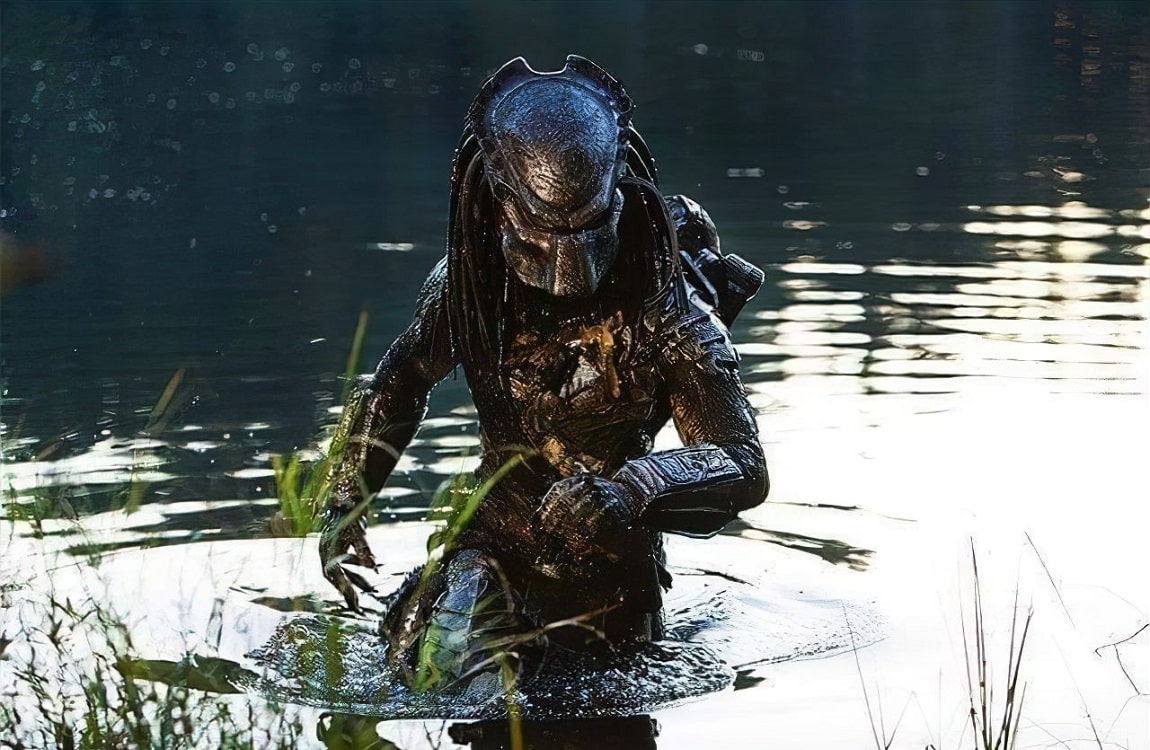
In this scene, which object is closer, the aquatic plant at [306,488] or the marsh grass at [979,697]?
the aquatic plant at [306,488]

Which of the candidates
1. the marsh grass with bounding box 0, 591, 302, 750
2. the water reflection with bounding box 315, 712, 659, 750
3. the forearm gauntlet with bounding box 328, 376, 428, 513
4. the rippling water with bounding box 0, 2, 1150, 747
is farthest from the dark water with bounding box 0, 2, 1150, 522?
the water reflection with bounding box 315, 712, 659, 750

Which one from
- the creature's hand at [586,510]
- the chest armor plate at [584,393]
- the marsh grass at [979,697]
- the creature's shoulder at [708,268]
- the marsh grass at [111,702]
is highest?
the creature's shoulder at [708,268]

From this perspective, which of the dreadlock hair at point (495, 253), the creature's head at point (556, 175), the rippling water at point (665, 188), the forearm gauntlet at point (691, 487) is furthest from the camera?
the rippling water at point (665, 188)

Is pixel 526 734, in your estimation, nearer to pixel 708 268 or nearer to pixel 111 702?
pixel 111 702

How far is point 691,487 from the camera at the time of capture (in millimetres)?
5660

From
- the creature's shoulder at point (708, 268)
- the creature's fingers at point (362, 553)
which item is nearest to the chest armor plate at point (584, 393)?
the creature's shoulder at point (708, 268)

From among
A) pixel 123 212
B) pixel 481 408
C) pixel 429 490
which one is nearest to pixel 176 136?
pixel 123 212

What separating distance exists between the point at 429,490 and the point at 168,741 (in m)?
3.25

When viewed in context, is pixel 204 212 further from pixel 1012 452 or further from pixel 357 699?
pixel 357 699

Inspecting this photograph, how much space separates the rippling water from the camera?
872cm

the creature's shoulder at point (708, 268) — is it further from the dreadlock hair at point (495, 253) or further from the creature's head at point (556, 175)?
the creature's head at point (556, 175)

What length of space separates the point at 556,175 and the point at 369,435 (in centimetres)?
126

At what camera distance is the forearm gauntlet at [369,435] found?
6457mm

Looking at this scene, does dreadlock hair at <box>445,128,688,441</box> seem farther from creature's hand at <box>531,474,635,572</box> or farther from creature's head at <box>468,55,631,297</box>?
creature's hand at <box>531,474,635,572</box>
